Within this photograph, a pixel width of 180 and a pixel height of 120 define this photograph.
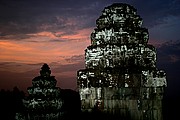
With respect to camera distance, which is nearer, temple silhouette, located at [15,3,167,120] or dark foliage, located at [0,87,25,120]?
temple silhouette, located at [15,3,167,120]

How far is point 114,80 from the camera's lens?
5730 mm

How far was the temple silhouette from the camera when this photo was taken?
5.67 metres

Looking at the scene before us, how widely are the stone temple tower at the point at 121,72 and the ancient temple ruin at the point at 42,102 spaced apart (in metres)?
0.67

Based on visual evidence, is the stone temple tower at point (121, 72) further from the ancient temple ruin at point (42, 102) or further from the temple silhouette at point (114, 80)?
the ancient temple ruin at point (42, 102)

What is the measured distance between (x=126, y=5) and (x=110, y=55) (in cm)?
147

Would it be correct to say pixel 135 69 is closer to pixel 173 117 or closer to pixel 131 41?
pixel 131 41

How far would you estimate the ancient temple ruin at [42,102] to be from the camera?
591cm

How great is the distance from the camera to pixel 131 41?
6117mm

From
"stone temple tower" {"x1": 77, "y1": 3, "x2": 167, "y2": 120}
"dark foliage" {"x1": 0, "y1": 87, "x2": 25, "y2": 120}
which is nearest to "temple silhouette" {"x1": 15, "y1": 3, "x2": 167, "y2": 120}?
"stone temple tower" {"x1": 77, "y1": 3, "x2": 167, "y2": 120}

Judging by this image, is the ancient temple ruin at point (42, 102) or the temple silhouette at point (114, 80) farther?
the ancient temple ruin at point (42, 102)

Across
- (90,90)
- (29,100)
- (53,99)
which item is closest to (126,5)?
(90,90)

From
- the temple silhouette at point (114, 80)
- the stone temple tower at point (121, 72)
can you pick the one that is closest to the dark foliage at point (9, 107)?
the temple silhouette at point (114, 80)

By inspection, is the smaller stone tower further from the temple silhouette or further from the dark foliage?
the dark foliage

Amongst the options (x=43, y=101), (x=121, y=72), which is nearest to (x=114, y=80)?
(x=121, y=72)
